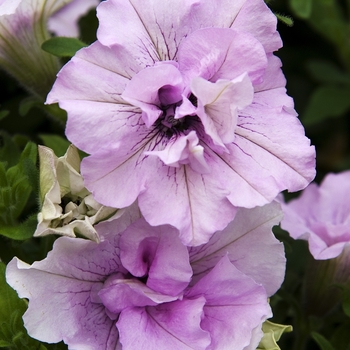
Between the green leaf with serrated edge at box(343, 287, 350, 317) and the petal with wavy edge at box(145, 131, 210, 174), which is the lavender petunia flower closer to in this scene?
the green leaf with serrated edge at box(343, 287, 350, 317)

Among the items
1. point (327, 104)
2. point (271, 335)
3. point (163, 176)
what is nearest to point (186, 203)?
point (163, 176)

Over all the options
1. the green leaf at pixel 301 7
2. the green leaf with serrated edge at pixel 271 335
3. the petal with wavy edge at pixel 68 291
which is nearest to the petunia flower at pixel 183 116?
the petal with wavy edge at pixel 68 291

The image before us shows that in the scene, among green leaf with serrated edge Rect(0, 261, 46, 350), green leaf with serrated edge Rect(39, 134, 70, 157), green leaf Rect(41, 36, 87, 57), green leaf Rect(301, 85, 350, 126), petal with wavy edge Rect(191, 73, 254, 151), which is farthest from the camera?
green leaf Rect(301, 85, 350, 126)

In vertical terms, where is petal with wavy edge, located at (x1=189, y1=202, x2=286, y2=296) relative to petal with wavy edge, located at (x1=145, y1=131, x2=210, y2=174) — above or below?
below

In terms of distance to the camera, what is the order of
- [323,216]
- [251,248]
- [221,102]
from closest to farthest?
[221,102]
[251,248]
[323,216]

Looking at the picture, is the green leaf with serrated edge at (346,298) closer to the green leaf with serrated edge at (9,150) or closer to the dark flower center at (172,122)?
the dark flower center at (172,122)

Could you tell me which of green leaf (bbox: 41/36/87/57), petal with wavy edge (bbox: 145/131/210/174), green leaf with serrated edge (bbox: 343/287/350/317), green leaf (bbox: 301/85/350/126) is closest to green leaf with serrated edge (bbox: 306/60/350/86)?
green leaf (bbox: 301/85/350/126)

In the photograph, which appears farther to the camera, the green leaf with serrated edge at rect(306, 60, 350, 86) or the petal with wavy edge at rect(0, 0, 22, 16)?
the green leaf with serrated edge at rect(306, 60, 350, 86)

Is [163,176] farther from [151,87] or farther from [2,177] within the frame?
[2,177]
